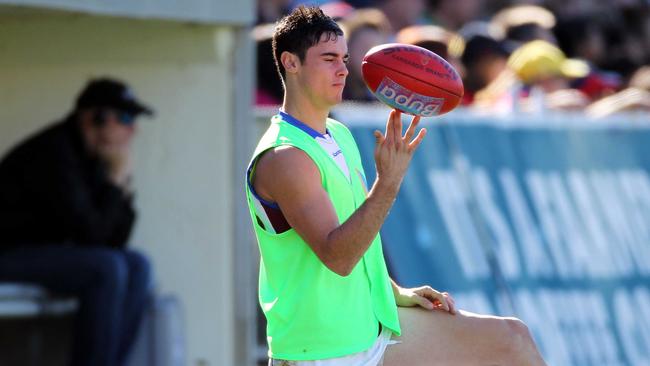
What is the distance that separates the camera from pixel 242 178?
28.6 feet

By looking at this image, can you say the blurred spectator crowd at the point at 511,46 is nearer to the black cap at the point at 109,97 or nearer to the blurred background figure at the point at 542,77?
the blurred background figure at the point at 542,77

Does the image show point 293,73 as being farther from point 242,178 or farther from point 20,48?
point 20,48

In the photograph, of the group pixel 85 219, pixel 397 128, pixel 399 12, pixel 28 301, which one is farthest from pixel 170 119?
pixel 397 128

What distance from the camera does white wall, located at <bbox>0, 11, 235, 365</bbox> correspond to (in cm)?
873

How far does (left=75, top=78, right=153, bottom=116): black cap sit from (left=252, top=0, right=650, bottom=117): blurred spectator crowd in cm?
123

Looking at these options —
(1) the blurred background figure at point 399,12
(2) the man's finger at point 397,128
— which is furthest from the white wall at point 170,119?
(2) the man's finger at point 397,128

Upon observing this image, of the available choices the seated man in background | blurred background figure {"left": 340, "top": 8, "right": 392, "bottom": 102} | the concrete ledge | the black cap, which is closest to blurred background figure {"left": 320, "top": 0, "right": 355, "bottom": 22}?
blurred background figure {"left": 340, "top": 8, "right": 392, "bottom": 102}

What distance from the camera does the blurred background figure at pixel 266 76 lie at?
9211 millimetres

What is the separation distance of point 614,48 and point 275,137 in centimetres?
917

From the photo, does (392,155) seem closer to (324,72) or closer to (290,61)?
(324,72)

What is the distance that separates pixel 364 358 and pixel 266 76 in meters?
4.76

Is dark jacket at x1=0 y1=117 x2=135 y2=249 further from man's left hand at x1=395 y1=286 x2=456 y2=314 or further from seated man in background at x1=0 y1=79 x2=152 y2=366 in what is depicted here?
→ man's left hand at x1=395 y1=286 x2=456 y2=314

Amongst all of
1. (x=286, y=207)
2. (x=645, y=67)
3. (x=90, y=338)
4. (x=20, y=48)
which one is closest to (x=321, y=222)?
(x=286, y=207)

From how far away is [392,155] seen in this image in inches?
178
